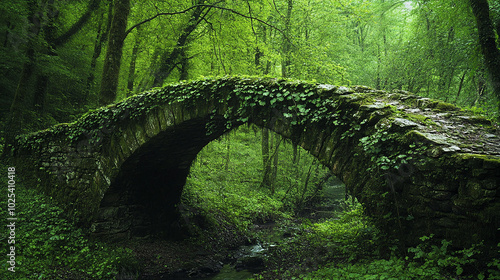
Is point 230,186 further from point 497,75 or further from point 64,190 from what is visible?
point 497,75

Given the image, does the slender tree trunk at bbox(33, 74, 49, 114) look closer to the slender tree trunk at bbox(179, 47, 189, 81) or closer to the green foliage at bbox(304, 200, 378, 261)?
the slender tree trunk at bbox(179, 47, 189, 81)

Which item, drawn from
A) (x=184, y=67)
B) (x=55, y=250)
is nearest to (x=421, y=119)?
(x=55, y=250)

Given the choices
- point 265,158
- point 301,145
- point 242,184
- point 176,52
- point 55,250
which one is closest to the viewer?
point 301,145

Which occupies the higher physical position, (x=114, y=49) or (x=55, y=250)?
(x=114, y=49)

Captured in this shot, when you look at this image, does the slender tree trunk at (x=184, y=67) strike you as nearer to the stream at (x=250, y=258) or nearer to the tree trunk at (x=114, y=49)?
the tree trunk at (x=114, y=49)

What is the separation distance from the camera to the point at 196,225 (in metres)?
7.56

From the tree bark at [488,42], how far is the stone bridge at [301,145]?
132 centimetres

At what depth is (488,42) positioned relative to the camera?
4199 mm

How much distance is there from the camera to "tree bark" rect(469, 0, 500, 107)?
417 cm

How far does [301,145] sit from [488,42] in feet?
10.2

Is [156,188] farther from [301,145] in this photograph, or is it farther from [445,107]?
[445,107]

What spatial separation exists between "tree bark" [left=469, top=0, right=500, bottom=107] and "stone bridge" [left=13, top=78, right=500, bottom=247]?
1.32 metres

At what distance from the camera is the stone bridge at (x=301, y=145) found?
8.80ft

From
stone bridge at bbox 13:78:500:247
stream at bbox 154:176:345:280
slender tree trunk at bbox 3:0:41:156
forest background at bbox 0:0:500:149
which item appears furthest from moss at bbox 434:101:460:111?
slender tree trunk at bbox 3:0:41:156
